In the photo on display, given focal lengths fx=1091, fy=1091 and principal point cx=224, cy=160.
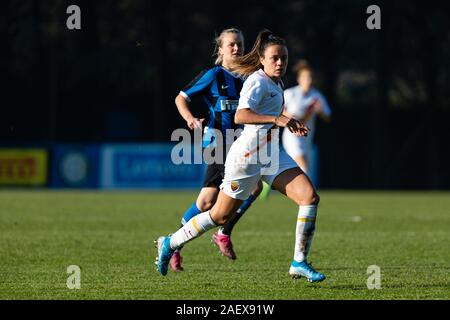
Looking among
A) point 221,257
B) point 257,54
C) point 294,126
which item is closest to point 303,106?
point 221,257

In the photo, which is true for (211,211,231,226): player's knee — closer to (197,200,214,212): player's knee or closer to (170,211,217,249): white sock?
(170,211,217,249): white sock

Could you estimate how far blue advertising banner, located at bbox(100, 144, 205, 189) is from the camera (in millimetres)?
27547

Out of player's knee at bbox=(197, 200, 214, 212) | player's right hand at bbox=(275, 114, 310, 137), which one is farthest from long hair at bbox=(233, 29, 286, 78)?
player's knee at bbox=(197, 200, 214, 212)

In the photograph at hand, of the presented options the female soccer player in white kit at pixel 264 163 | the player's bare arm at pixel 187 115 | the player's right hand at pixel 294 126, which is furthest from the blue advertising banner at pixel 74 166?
the player's right hand at pixel 294 126

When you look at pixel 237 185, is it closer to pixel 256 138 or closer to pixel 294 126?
pixel 256 138

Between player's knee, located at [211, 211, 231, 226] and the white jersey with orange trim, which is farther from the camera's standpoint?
player's knee, located at [211, 211, 231, 226]

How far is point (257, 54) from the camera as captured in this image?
346 inches

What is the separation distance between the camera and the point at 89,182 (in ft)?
91.9

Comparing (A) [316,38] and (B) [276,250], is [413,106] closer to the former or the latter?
(A) [316,38]

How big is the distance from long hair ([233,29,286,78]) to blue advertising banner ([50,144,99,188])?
19318mm

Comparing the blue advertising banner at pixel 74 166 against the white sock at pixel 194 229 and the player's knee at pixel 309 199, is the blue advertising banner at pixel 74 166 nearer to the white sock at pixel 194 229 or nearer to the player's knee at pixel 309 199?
the white sock at pixel 194 229

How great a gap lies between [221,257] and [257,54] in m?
2.78

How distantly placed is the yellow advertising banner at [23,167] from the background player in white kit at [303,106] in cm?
1054
